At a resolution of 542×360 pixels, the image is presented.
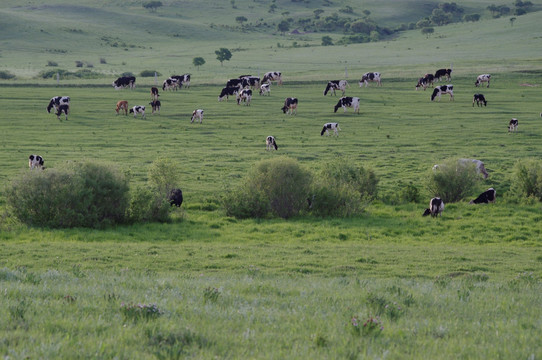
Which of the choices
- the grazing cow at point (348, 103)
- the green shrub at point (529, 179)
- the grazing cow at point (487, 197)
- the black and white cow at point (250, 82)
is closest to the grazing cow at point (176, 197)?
the grazing cow at point (487, 197)

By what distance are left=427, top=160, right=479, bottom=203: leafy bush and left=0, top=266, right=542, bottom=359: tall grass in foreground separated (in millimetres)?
18483

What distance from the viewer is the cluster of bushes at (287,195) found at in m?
25.2

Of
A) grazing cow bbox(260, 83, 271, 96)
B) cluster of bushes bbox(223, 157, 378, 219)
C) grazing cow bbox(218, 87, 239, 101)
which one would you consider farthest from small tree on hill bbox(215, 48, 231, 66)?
cluster of bushes bbox(223, 157, 378, 219)

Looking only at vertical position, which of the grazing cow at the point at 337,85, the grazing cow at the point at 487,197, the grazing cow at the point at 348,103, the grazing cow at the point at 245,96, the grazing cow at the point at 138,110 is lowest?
the grazing cow at the point at 487,197

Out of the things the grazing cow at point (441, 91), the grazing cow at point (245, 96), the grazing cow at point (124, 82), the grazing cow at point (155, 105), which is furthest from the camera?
the grazing cow at point (124, 82)

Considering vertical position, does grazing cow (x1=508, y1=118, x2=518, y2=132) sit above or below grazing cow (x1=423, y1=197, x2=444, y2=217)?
above

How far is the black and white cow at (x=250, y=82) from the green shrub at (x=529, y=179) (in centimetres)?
4103

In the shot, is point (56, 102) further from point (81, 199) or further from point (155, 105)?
point (81, 199)

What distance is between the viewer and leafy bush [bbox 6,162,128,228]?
2231 centimetres

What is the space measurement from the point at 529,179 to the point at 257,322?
934 inches

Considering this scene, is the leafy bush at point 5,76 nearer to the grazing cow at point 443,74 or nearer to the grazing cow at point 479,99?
the grazing cow at point 443,74

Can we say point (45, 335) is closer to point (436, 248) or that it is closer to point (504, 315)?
point (504, 315)

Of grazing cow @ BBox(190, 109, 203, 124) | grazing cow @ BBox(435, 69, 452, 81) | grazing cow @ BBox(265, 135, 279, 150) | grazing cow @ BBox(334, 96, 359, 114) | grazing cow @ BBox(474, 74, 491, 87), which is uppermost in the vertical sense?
grazing cow @ BBox(435, 69, 452, 81)

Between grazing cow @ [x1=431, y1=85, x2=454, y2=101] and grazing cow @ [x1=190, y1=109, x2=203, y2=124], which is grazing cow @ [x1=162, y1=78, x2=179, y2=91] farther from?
grazing cow @ [x1=431, y1=85, x2=454, y2=101]
